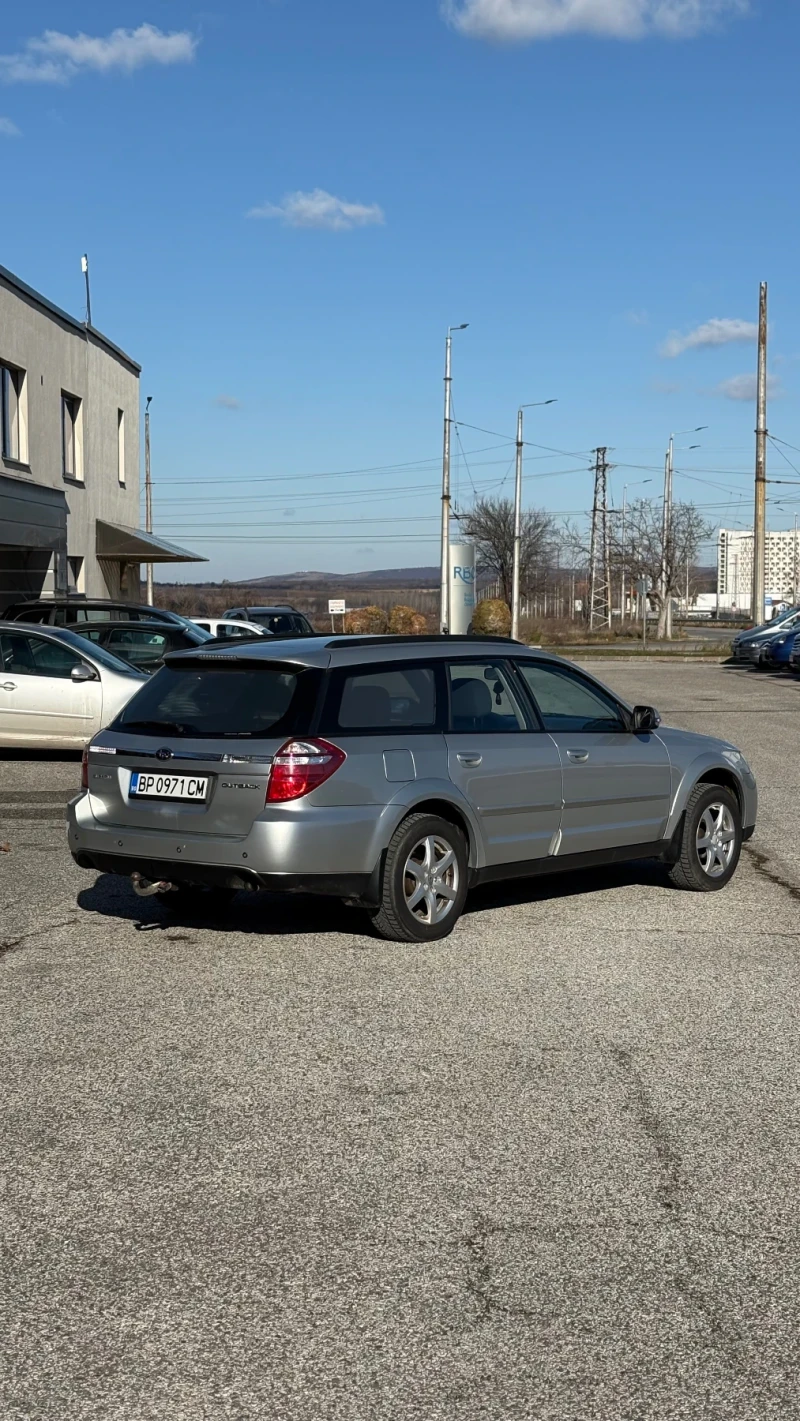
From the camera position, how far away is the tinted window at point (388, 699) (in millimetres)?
8086

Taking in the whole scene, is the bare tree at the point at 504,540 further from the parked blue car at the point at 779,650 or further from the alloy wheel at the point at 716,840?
the alloy wheel at the point at 716,840

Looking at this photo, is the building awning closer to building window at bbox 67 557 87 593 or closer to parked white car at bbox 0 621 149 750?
building window at bbox 67 557 87 593

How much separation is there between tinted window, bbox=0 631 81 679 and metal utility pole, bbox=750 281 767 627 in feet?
114

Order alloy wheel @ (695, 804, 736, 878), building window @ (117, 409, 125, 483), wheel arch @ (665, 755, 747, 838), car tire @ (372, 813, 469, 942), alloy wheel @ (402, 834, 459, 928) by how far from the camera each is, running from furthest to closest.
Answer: building window @ (117, 409, 125, 483)
alloy wheel @ (695, 804, 736, 878)
wheel arch @ (665, 755, 747, 838)
alloy wheel @ (402, 834, 459, 928)
car tire @ (372, 813, 469, 942)

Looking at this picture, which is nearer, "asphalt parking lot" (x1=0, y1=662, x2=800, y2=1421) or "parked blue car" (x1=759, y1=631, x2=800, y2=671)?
"asphalt parking lot" (x1=0, y1=662, x2=800, y2=1421)

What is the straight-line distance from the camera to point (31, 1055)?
20.1 ft

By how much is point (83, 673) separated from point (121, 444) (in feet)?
78.8

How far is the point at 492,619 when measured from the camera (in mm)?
67188

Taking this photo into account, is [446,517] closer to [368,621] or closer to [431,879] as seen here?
[368,621]

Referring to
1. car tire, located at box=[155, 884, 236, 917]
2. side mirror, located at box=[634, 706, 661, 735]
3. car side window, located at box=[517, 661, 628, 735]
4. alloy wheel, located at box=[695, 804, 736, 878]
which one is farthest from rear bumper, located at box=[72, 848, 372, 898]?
alloy wheel, located at box=[695, 804, 736, 878]

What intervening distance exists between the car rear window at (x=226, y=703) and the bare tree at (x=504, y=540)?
97.0 m

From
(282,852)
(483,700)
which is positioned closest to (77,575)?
(483,700)

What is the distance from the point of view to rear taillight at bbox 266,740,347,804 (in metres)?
7.71

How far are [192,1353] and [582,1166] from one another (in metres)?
1.64
